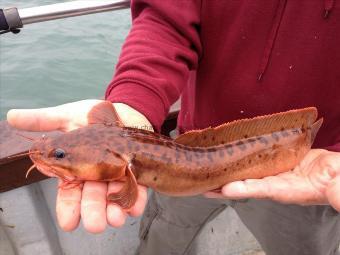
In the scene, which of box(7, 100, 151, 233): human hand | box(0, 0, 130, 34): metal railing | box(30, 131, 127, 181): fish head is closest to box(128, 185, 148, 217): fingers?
box(7, 100, 151, 233): human hand

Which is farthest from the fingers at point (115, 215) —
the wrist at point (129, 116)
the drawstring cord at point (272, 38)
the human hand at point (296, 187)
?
the drawstring cord at point (272, 38)

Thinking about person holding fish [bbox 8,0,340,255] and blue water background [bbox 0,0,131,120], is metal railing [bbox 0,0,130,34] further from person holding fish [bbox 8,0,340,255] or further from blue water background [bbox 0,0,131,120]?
blue water background [bbox 0,0,131,120]

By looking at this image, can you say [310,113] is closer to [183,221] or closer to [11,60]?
[183,221]

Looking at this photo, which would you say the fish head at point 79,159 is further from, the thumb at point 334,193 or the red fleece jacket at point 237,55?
the thumb at point 334,193

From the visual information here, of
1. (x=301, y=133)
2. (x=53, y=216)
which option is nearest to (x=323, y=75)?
(x=301, y=133)

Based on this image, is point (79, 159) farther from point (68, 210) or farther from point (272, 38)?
point (272, 38)

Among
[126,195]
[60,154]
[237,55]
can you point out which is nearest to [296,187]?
[237,55]
